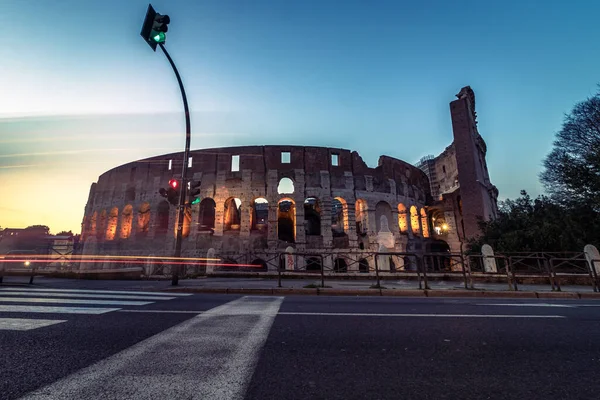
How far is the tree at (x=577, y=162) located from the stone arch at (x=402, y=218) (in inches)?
393

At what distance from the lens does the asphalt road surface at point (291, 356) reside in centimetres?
159

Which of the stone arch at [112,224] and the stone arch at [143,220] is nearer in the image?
the stone arch at [143,220]

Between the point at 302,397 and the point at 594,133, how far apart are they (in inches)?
1065

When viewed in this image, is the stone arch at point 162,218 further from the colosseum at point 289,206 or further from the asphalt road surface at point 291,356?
the asphalt road surface at point 291,356

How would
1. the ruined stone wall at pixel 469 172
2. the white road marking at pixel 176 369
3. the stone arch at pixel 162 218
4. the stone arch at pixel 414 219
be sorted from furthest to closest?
the stone arch at pixel 414 219 < the stone arch at pixel 162 218 < the ruined stone wall at pixel 469 172 < the white road marking at pixel 176 369

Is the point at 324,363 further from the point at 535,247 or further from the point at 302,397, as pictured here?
A: the point at 535,247

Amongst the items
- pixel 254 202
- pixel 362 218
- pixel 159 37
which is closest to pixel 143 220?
pixel 254 202

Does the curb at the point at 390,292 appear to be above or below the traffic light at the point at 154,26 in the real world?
below

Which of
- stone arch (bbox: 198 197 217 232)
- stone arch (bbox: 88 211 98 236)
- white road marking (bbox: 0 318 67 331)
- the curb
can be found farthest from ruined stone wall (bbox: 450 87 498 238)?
stone arch (bbox: 88 211 98 236)

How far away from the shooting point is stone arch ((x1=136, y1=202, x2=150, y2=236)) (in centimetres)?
2456

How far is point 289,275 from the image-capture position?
40.9 feet

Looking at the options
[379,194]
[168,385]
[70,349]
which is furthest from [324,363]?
[379,194]

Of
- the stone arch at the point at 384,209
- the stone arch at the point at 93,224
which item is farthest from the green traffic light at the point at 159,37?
the stone arch at the point at 93,224

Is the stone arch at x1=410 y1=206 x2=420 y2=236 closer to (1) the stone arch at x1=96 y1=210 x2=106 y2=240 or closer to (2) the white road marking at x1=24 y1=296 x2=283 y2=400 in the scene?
(2) the white road marking at x1=24 y1=296 x2=283 y2=400
